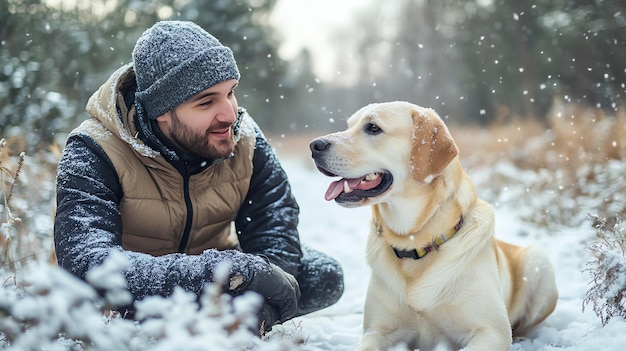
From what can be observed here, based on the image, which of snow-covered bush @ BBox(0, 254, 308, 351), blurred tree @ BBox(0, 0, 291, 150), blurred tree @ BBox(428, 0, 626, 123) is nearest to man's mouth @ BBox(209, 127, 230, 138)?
snow-covered bush @ BBox(0, 254, 308, 351)

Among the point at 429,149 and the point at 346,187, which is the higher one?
the point at 429,149

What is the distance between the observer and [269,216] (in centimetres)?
317

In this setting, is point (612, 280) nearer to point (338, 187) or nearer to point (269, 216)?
point (338, 187)

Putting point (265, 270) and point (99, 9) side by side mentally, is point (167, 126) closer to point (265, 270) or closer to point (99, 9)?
point (265, 270)

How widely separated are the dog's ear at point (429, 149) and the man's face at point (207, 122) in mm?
911

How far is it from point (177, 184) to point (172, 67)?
1.94 ft

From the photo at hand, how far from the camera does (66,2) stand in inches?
299

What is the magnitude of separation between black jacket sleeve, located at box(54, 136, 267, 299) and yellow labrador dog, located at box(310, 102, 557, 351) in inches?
28.1

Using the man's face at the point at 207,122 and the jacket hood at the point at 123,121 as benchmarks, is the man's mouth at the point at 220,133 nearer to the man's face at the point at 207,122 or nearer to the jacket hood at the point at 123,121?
the man's face at the point at 207,122

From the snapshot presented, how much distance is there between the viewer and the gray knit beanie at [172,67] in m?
2.85

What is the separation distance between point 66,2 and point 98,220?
5979 millimetres

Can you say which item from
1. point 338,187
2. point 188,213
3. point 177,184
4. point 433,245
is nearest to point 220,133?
point 177,184

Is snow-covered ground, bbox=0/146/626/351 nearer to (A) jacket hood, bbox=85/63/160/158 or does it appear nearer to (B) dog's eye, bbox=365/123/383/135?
(A) jacket hood, bbox=85/63/160/158

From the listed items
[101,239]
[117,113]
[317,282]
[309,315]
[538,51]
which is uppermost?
[117,113]
